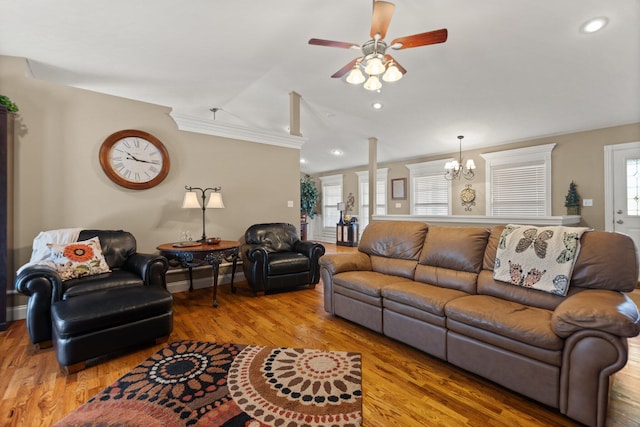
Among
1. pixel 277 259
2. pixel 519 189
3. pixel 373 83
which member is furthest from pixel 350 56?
pixel 519 189

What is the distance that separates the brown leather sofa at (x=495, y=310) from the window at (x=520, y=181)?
12.8 feet

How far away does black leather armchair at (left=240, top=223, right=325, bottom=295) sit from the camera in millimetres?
3686

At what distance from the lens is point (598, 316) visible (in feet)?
4.64

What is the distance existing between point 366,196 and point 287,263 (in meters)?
5.30

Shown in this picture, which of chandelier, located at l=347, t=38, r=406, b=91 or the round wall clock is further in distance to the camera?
the round wall clock

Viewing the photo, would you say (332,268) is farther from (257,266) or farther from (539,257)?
(539,257)

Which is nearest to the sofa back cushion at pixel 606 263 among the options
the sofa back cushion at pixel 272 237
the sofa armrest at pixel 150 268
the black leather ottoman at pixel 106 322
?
the black leather ottoman at pixel 106 322

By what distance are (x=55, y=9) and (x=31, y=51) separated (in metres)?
0.81

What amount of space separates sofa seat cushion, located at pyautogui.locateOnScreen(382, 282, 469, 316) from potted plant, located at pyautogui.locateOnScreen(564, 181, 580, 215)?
4.11m

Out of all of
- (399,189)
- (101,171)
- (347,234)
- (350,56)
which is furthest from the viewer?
(347,234)

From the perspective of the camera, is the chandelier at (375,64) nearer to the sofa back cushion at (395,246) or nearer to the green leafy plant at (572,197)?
the sofa back cushion at (395,246)

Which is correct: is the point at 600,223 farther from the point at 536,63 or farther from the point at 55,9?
the point at 55,9

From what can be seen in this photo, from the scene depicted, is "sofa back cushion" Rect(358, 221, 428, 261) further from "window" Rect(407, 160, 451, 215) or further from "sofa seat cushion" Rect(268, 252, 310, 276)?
"window" Rect(407, 160, 451, 215)

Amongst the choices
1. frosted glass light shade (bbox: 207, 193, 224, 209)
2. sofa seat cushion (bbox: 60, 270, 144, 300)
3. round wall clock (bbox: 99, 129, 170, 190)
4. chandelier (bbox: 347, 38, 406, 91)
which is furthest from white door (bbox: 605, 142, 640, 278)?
round wall clock (bbox: 99, 129, 170, 190)
